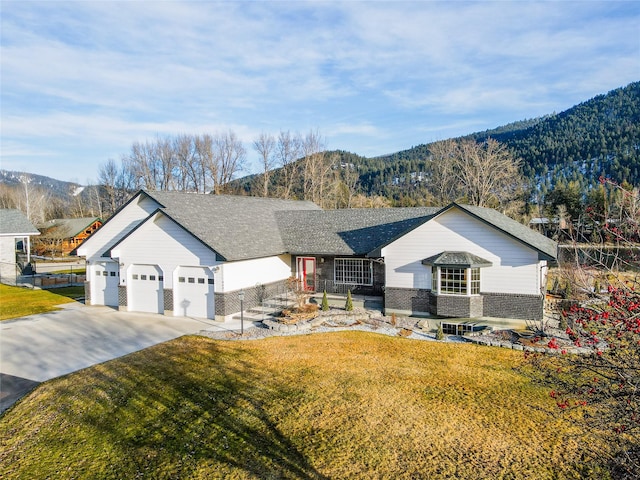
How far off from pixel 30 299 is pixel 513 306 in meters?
28.3

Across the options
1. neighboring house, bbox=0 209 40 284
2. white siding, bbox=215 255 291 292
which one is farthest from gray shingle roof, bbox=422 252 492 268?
neighboring house, bbox=0 209 40 284

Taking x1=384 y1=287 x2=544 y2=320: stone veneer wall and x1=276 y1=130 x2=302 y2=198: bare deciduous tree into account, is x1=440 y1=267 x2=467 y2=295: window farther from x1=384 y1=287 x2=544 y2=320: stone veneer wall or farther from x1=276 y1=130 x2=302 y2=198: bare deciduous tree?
x1=276 y1=130 x2=302 y2=198: bare deciduous tree

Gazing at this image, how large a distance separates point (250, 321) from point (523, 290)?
12.3 m

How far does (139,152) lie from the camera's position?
2613 inches

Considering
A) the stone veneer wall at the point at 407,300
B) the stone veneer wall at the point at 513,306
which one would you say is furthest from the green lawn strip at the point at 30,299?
the stone veneer wall at the point at 513,306

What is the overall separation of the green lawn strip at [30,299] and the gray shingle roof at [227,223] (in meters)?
9.52

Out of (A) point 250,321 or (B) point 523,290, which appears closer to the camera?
(B) point 523,290

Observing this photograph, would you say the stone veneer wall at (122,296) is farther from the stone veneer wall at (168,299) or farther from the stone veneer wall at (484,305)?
the stone veneer wall at (484,305)

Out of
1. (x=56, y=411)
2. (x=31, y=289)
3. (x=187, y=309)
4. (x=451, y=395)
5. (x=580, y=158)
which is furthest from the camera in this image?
(x=580, y=158)

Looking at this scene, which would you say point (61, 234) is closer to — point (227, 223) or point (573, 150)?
point (227, 223)

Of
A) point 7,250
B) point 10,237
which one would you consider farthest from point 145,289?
point 7,250

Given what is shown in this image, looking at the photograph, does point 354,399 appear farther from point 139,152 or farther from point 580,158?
point 580,158

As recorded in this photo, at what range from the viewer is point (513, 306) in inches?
701

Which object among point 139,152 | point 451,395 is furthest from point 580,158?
point 451,395
